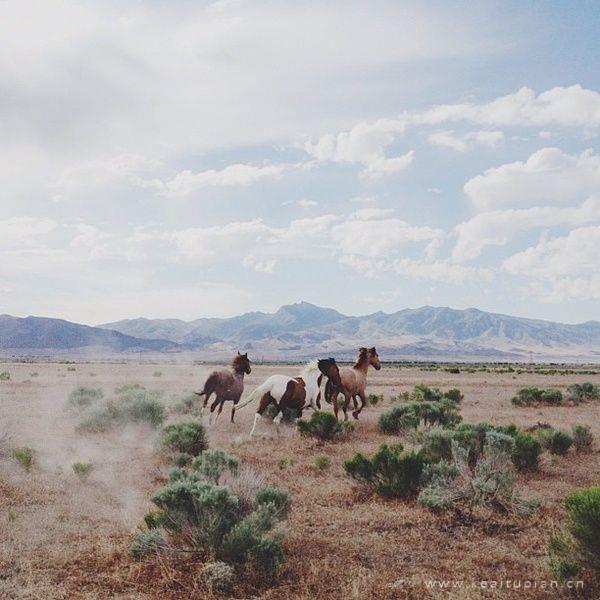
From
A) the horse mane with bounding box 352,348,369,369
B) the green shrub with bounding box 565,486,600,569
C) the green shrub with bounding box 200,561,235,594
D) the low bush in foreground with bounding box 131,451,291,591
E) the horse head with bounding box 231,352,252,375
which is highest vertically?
the horse mane with bounding box 352,348,369,369

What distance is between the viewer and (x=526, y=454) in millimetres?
10531

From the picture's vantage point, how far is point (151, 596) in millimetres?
5367

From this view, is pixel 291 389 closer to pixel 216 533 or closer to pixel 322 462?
pixel 322 462

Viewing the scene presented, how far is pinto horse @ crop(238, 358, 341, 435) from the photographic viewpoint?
14703 mm

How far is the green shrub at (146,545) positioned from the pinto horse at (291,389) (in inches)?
313

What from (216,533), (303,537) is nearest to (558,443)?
(303,537)

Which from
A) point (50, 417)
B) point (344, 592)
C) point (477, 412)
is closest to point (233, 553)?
point (344, 592)

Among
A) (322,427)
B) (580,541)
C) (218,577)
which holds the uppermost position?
(580,541)

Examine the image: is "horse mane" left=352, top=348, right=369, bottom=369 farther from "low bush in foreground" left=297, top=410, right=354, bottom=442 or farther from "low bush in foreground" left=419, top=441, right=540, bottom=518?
"low bush in foreground" left=419, top=441, right=540, bottom=518

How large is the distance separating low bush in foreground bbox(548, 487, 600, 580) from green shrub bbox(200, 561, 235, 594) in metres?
3.28

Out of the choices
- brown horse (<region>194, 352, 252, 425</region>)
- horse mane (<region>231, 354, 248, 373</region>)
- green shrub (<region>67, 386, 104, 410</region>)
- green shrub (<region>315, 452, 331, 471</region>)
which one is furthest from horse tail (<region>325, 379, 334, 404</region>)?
green shrub (<region>67, 386, 104, 410</region>)

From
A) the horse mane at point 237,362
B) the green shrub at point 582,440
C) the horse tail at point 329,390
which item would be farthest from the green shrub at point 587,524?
the horse mane at point 237,362

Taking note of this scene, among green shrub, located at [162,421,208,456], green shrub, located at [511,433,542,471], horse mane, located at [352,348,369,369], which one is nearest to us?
green shrub, located at [511,433,542,471]

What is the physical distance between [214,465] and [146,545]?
226 cm
